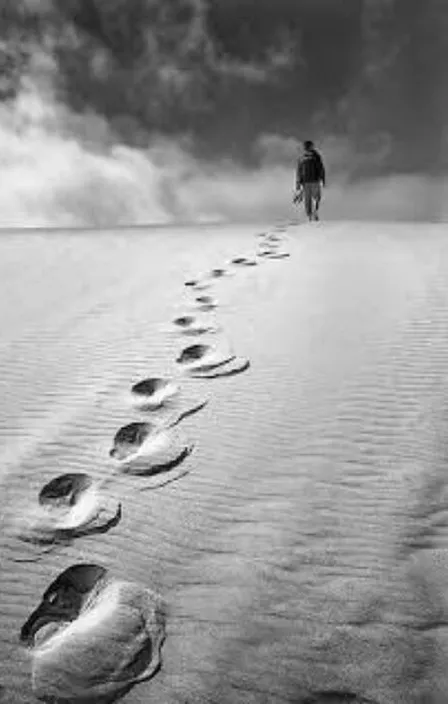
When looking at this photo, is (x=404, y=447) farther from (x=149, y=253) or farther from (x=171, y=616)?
(x=149, y=253)

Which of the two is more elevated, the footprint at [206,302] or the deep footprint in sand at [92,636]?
the footprint at [206,302]

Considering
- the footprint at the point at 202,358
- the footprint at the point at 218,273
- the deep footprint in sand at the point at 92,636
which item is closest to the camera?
the deep footprint in sand at the point at 92,636

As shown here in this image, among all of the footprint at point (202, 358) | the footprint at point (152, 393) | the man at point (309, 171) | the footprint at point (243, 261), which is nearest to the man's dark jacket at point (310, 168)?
the man at point (309, 171)

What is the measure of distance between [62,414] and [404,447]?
1866 millimetres

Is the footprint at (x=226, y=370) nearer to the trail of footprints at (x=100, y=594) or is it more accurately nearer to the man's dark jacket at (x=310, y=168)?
the trail of footprints at (x=100, y=594)

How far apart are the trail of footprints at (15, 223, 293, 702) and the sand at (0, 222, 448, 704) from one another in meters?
0.04

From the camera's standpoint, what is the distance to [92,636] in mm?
1887

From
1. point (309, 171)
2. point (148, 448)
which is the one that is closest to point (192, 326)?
point (148, 448)

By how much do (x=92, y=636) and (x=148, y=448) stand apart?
1263 mm

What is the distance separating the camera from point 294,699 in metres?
1.73

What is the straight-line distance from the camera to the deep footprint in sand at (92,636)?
175 centimetres

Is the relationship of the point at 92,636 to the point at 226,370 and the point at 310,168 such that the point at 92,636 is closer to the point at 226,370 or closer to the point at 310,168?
the point at 226,370

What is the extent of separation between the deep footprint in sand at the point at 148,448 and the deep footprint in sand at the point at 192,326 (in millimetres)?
1715

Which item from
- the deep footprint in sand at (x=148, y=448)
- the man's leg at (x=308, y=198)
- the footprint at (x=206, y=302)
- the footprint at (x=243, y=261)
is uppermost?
the man's leg at (x=308, y=198)
